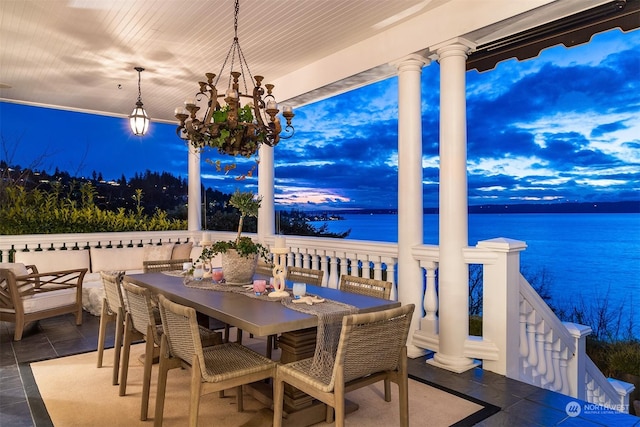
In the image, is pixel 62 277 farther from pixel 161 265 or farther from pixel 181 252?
pixel 161 265

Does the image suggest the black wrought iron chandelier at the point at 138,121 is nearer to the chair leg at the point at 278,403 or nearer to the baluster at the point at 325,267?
the baluster at the point at 325,267

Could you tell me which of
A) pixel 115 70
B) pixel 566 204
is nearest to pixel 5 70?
pixel 115 70

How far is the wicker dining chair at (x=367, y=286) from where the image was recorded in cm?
288

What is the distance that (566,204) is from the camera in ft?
25.0

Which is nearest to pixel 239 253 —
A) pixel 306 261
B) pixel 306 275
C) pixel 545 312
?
pixel 306 275

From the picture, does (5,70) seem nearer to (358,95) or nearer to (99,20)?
(99,20)

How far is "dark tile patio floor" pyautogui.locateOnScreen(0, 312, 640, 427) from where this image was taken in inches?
99.9

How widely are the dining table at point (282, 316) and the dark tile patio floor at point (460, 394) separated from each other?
90 cm

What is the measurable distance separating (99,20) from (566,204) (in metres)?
7.70

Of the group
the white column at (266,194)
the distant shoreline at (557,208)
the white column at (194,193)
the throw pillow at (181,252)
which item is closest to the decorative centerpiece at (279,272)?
the white column at (266,194)

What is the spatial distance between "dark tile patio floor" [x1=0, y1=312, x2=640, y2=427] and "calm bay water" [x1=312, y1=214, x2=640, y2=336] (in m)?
2.78

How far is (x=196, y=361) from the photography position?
6.69 feet

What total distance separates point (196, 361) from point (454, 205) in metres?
2.37

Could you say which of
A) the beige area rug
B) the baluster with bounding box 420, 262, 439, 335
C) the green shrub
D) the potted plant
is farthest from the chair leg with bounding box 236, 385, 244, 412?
the green shrub
